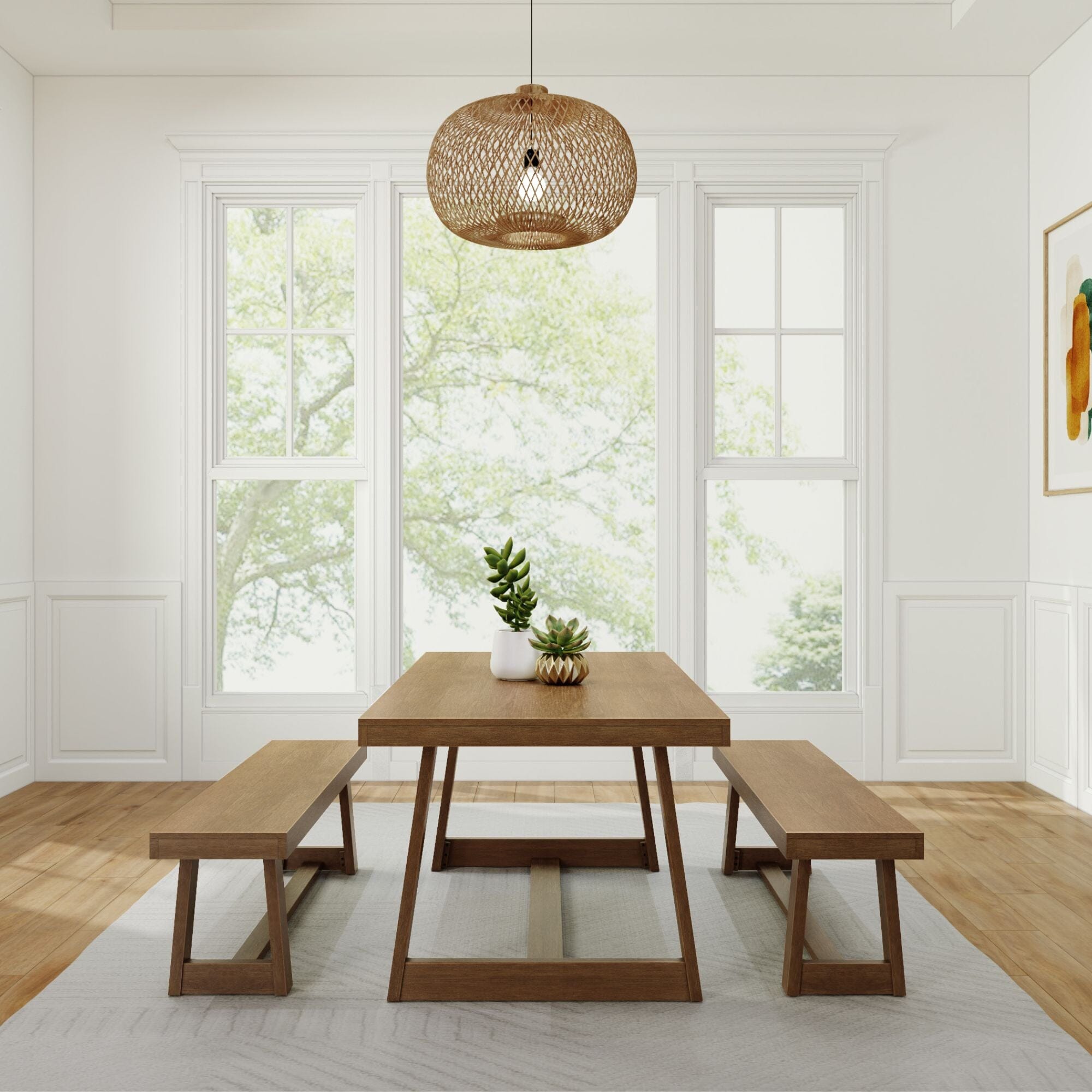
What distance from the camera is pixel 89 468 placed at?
4.33 metres

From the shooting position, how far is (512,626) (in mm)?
2682

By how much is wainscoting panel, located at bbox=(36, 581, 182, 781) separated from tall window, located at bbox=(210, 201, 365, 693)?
9.4 inches

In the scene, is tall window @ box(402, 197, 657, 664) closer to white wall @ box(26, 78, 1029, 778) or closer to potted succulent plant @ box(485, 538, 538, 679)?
white wall @ box(26, 78, 1029, 778)

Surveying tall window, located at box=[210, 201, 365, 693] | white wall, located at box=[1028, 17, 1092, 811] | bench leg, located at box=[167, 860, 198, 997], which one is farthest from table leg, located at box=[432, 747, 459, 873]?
white wall, located at box=[1028, 17, 1092, 811]

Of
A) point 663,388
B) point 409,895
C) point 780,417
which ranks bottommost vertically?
point 409,895

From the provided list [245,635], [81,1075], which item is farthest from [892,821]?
[245,635]

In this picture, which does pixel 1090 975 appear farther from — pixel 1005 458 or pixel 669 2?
pixel 669 2

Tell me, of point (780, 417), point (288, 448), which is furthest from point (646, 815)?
point (288, 448)

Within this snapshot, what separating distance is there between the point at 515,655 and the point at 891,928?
1107 millimetres

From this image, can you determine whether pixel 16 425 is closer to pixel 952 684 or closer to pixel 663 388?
pixel 663 388

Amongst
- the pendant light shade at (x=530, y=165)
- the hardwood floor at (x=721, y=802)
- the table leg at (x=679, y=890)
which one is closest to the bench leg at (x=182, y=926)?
the hardwood floor at (x=721, y=802)

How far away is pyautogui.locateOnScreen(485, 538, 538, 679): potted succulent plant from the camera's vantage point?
8.57 feet

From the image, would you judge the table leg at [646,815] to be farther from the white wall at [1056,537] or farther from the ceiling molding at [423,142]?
the ceiling molding at [423,142]

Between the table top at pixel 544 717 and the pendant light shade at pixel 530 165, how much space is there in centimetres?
124
